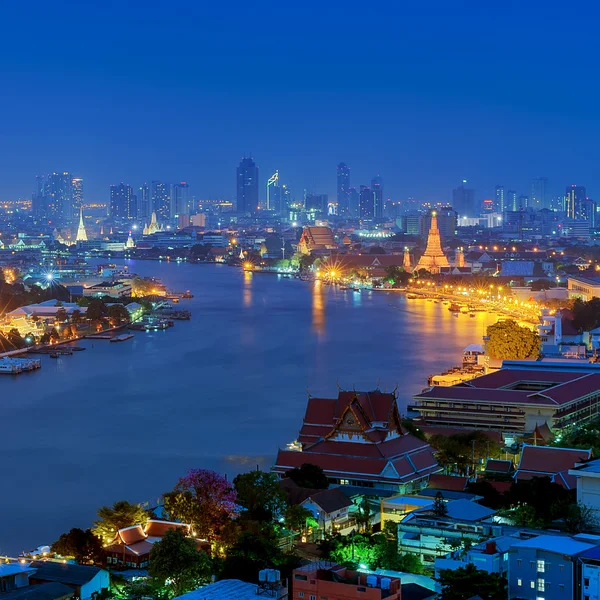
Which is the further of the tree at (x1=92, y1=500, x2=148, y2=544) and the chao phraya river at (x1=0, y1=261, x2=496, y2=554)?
the chao phraya river at (x1=0, y1=261, x2=496, y2=554)

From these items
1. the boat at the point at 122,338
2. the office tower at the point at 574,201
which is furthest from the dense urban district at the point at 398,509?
the office tower at the point at 574,201

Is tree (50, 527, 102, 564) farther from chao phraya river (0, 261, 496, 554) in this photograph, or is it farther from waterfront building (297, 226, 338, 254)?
waterfront building (297, 226, 338, 254)

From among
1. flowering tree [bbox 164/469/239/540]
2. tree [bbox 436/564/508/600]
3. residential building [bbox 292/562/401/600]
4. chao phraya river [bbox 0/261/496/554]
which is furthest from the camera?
chao phraya river [bbox 0/261/496/554]

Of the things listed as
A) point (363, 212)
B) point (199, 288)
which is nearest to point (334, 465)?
point (199, 288)

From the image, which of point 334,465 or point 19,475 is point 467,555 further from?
point 19,475

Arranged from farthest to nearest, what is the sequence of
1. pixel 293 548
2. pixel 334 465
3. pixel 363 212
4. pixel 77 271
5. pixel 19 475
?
pixel 363 212 < pixel 77 271 < pixel 19 475 < pixel 334 465 < pixel 293 548

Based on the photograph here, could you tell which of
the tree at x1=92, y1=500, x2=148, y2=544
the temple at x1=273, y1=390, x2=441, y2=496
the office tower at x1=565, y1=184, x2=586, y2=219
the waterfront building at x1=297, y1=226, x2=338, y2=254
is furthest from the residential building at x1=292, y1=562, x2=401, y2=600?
the office tower at x1=565, y1=184, x2=586, y2=219
